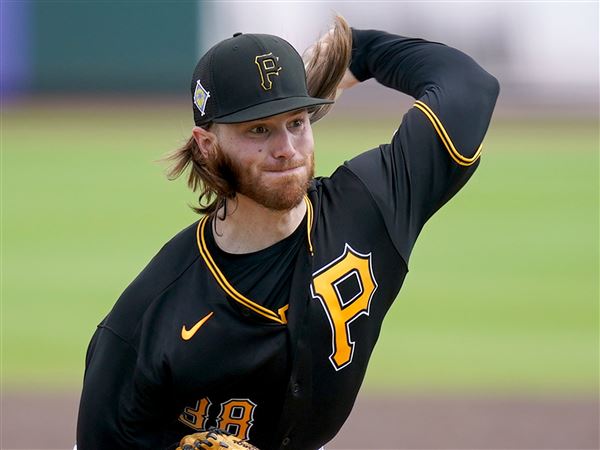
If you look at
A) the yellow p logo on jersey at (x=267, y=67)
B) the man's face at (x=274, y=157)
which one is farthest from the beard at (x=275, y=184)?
the yellow p logo on jersey at (x=267, y=67)

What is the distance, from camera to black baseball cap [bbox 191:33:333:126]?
2.75m

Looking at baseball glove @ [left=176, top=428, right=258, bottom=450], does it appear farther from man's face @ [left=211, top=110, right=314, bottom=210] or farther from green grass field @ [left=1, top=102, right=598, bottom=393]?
green grass field @ [left=1, top=102, right=598, bottom=393]

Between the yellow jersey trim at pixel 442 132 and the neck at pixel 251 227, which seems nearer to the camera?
the neck at pixel 251 227

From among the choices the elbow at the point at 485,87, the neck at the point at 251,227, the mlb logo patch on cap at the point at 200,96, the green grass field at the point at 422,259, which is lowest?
the neck at the point at 251,227

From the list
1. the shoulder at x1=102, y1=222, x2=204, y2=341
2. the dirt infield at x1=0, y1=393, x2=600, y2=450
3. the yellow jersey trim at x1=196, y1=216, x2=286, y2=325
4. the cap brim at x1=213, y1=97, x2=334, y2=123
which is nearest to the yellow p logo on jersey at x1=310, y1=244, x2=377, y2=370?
the yellow jersey trim at x1=196, y1=216, x2=286, y2=325

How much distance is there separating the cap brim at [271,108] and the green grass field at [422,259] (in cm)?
151

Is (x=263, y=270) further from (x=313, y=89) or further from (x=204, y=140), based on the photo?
(x=313, y=89)

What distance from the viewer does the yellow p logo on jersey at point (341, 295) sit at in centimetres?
291

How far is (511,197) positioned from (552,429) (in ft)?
30.5

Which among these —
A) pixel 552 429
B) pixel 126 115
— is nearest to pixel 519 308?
pixel 552 429

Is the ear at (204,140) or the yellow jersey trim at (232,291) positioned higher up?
the ear at (204,140)

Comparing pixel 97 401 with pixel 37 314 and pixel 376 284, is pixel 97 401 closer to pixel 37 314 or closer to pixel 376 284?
pixel 376 284

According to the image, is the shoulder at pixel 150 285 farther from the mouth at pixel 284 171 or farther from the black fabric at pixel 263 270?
the mouth at pixel 284 171

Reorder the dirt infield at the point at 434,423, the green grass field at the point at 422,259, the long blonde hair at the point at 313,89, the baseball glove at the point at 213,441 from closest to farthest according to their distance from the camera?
the baseball glove at the point at 213,441 < the long blonde hair at the point at 313,89 < the dirt infield at the point at 434,423 < the green grass field at the point at 422,259
